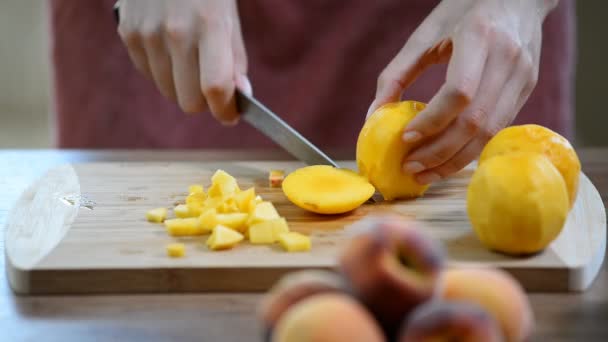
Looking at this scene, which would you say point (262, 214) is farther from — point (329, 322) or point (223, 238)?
point (329, 322)

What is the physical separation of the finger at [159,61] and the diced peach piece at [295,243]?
698 mm

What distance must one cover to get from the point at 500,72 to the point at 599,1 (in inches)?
90.1

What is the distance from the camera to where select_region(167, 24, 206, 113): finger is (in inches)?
63.5

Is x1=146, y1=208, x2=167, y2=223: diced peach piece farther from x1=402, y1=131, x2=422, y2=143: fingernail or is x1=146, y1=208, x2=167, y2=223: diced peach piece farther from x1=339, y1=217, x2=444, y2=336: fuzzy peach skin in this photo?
x1=339, y1=217, x2=444, y2=336: fuzzy peach skin

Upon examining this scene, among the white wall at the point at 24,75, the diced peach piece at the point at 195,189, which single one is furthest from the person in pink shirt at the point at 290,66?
the white wall at the point at 24,75

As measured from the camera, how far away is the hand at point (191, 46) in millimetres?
1574

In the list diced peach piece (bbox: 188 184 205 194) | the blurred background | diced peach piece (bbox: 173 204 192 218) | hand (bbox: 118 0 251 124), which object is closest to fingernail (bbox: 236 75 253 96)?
hand (bbox: 118 0 251 124)

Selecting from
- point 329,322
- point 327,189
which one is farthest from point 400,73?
point 329,322

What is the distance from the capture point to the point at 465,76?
52.2 inches

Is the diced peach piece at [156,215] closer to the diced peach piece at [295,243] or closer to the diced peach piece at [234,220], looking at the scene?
the diced peach piece at [234,220]

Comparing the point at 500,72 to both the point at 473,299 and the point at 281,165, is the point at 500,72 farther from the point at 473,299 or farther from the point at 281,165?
the point at 473,299

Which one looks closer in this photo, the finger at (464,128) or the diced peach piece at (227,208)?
the diced peach piece at (227,208)

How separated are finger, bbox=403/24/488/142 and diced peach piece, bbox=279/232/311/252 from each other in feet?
1.03

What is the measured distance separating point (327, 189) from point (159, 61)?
1.92 feet
